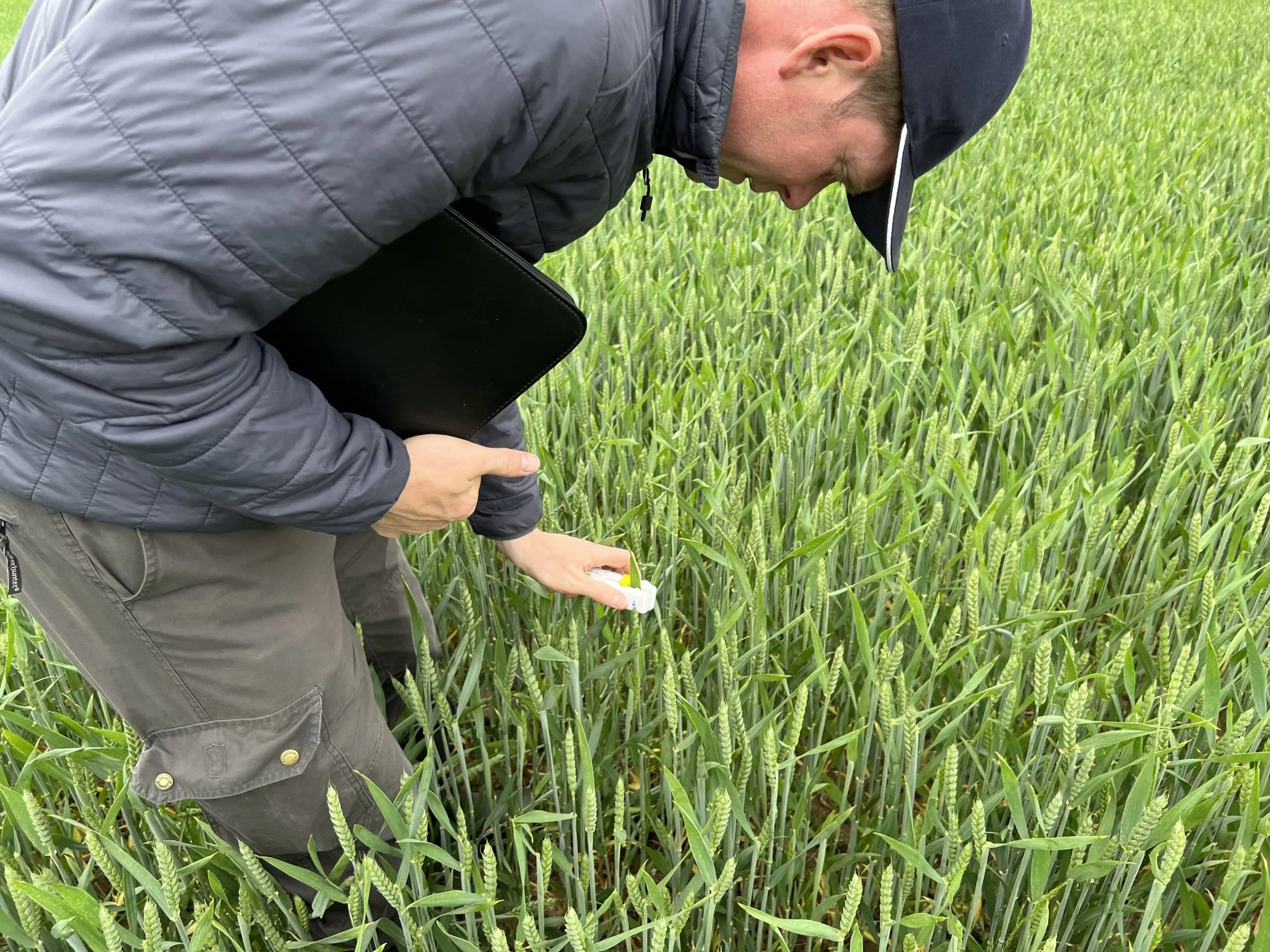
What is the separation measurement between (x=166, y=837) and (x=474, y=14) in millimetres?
859

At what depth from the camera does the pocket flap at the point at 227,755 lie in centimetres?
79

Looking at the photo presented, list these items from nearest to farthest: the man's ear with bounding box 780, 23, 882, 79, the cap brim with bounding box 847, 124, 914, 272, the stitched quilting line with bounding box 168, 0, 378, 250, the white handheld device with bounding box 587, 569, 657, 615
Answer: the stitched quilting line with bounding box 168, 0, 378, 250
the man's ear with bounding box 780, 23, 882, 79
the cap brim with bounding box 847, 124, 914, 272
the white handheld device with bounding box 587, 569, 657, 615

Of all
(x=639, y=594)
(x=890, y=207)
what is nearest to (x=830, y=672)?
(x=639, y=594)

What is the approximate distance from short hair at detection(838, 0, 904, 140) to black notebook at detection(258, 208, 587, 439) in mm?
275

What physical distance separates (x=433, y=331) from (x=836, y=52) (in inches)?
15.1

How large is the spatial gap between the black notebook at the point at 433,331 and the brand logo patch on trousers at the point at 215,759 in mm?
311

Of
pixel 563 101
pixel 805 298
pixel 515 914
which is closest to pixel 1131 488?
pixel 805 298

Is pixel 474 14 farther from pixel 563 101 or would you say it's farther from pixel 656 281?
pixel 656 281

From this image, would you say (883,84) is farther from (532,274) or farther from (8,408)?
(8,408)

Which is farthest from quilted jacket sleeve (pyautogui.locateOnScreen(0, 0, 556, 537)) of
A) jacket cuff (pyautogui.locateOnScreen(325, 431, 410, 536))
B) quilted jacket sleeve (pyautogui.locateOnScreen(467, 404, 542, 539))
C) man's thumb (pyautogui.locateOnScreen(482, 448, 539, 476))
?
quilted jacket sleeve (pyautogui.locateOnScreen(467, 404, 542, 539))

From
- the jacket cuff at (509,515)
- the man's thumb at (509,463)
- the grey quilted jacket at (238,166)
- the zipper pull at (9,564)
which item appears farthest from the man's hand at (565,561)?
the zipper pull at (9,564)

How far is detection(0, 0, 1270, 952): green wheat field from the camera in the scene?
751mm

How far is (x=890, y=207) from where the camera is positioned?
83 centimetres

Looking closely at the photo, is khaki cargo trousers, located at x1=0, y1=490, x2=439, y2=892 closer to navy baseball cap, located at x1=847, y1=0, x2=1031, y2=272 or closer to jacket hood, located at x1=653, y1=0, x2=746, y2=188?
jacket hood, located at x1=653, y1=0, x2=746, y2=188
